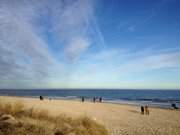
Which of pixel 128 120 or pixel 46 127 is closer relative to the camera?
pixel 46 127

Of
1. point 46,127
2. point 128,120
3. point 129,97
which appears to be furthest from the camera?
point 129,97

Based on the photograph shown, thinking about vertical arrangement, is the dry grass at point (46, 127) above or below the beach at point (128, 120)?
above

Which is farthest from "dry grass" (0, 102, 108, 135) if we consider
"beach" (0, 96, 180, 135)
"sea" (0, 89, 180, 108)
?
"sea" (0, 89, 180, 108)

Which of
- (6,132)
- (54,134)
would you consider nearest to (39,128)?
(54,134)

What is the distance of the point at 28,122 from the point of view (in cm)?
698

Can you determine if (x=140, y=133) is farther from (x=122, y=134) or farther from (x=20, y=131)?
(x=20, y=131)

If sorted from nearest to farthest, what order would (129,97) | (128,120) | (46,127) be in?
(46,127)
(128,120)
(129,97)

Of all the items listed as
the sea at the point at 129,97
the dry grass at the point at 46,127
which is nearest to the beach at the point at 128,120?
the dry grass at the point at 46,127

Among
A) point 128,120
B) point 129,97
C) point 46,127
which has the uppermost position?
point 46,127

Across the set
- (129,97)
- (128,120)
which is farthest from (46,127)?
(129,97)

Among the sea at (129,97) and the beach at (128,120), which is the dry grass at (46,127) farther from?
the sea at (129,97)

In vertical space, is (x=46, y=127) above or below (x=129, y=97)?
above

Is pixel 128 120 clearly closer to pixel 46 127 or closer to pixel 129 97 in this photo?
pixel 46 127

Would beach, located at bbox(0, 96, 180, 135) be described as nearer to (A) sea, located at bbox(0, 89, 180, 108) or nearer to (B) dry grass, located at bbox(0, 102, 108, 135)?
(B) dry grass, located at bbox(0, 102, 108, 135)
